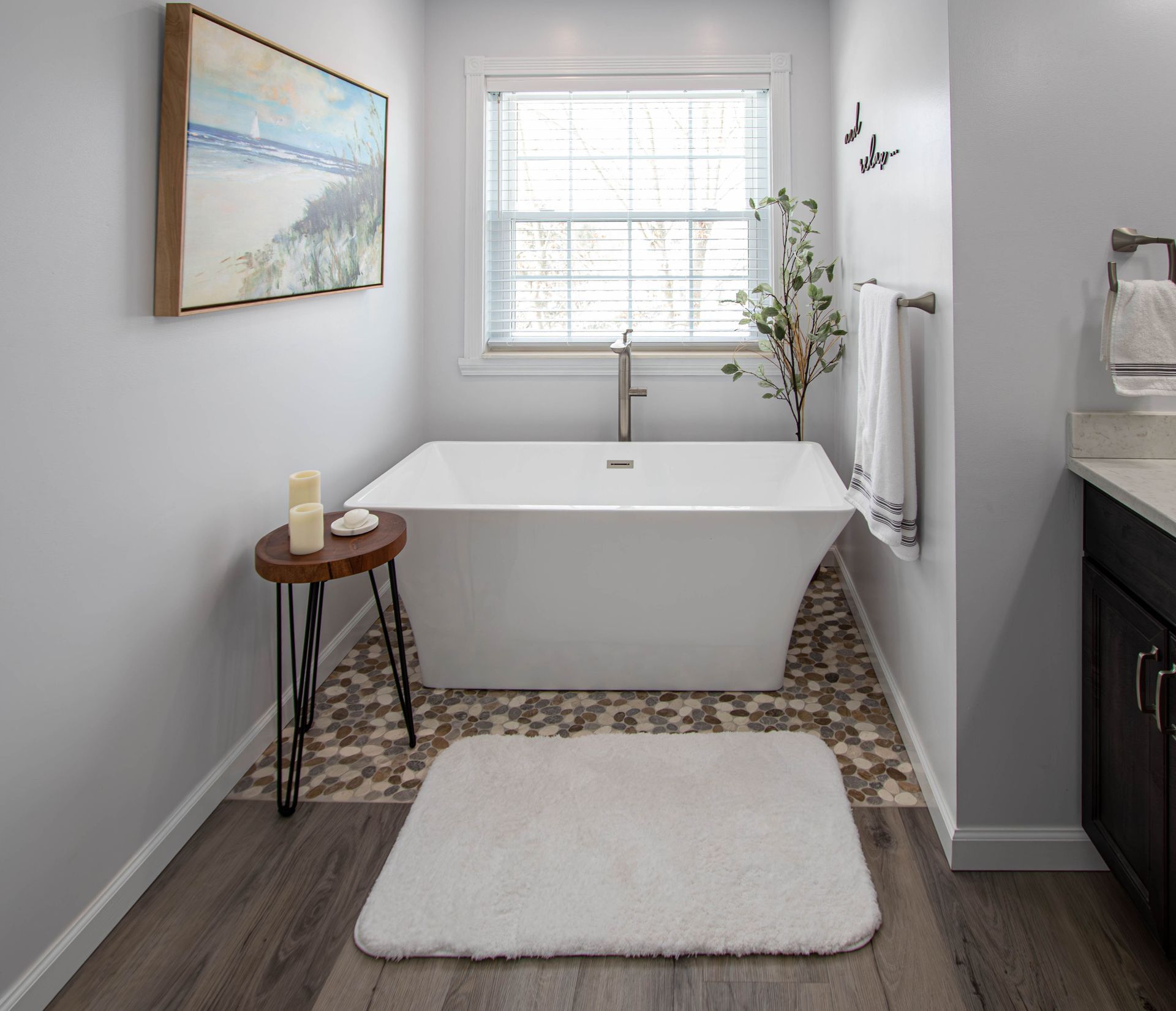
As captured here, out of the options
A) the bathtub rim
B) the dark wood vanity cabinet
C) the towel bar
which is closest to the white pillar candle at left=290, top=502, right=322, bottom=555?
the bathtub rim

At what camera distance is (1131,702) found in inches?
62.8

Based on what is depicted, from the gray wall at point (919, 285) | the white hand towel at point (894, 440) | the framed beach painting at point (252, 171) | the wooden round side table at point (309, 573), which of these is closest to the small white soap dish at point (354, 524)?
the wooden round side table at point (309, 573)

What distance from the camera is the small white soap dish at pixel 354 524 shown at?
2.27 m

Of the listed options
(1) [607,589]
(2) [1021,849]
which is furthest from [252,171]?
(2) [1021,849]

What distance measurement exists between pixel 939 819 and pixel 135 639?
1.82 meters

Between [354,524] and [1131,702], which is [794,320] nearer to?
[354,524]

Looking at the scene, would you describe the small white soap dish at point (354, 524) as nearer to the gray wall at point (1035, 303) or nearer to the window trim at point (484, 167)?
the gray wall at point (1035, 303)

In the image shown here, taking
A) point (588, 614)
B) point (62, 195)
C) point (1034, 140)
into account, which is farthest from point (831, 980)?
point (62, 195)

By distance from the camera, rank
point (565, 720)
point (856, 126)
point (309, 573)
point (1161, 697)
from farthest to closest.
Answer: point (856, 126) < point (565, 720) < point (309, 573) < point (1161, 697)

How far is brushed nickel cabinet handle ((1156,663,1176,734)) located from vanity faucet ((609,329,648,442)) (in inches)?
93.0

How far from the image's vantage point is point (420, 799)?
2.16m

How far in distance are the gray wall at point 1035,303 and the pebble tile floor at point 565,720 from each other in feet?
1.41

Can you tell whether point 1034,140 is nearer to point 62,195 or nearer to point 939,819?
point 939,819

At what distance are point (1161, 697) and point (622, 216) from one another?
9.85 feet
